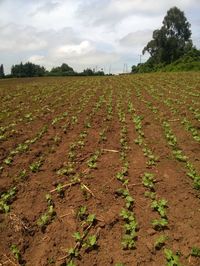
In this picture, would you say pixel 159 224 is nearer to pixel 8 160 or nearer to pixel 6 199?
pixel 6 199

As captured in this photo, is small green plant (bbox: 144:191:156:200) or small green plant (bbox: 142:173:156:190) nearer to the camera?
small green plant (bbox: 144:191:156:200)

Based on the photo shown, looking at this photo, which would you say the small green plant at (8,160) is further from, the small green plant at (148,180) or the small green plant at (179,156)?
the small green plant at (179,156)

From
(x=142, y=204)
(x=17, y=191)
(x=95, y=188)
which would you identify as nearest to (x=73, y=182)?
(x=95, y=188)

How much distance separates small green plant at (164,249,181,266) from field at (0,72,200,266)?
0.04 ft

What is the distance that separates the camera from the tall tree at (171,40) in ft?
219

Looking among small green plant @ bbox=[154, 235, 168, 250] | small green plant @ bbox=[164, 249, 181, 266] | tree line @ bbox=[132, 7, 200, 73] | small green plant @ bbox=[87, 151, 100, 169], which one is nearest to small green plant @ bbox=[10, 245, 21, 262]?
small green plant @ bbox=[154, 235, 168, 250]

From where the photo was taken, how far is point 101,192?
6.57 m

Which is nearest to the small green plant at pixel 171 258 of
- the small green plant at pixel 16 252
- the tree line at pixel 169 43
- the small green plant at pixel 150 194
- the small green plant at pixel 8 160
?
the small green plant at pixel 150 194

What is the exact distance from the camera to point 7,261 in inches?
203

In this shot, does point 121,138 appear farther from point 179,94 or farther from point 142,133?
point 179,94

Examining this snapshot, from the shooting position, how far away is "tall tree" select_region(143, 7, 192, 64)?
66.8 meters

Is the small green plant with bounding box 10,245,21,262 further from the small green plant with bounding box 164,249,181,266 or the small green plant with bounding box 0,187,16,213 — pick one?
the small green plant with bounding box 164,249,181,266

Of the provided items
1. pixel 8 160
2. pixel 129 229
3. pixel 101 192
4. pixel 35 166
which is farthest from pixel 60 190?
pixel 8 160

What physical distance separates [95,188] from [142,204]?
987 mm
